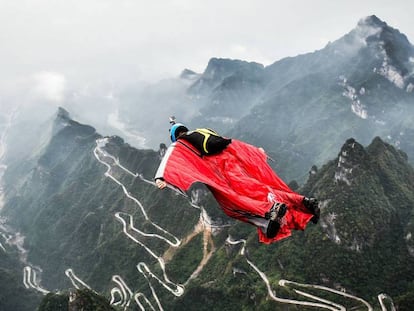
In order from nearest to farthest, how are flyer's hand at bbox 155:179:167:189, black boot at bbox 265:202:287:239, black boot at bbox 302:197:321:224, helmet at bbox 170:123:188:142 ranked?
black boot at bbox 265:202:287:239 < flyer's hand at bbox 155:179:167:189 < black boot at bbox 302:197:321:224 < helmet at bbox 170:123:188:142

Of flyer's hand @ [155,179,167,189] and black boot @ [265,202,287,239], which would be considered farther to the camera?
flyer's hand @ [155,179,167,189]

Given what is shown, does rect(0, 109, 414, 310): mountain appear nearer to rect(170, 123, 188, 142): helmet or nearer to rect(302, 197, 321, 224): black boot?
rect(302, 197, 321, 224): black boot

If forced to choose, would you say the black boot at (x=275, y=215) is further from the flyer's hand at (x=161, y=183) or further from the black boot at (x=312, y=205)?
the flyer's hand at (x=161, y=183)

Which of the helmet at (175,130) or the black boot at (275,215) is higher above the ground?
the helmet at (175,130)

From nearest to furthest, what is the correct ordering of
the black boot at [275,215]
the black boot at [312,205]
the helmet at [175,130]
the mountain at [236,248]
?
the black boot at [275,215], the black boot at [312,205], the helmet at [175,130], the mountain at [236,248]

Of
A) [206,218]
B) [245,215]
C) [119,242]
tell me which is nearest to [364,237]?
[206,218]

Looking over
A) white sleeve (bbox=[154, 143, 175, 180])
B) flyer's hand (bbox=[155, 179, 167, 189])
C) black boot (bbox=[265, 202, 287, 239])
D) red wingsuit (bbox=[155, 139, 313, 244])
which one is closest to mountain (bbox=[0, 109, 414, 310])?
red wingsuit (bbox=[155, 139, 313, 244])

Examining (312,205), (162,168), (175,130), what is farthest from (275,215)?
(175,130)

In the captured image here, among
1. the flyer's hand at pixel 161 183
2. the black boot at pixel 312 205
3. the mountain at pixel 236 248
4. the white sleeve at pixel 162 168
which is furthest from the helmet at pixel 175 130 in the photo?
the mountain at pixel 236 248
